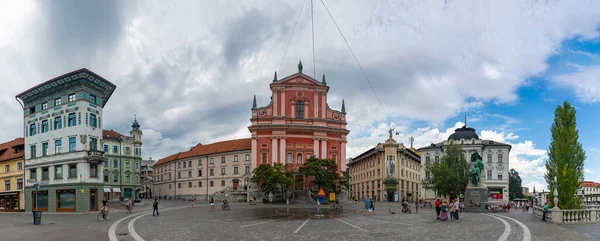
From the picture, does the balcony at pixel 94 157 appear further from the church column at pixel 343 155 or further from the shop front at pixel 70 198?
the church column at pixel 343 155

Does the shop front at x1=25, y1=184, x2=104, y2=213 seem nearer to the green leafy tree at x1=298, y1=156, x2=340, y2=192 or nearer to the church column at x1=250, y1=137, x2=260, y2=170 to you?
the green leafy tree at x1=298, y1=156, x2=340, y2=192

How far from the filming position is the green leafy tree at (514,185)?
343 feet

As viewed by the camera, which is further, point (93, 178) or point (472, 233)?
point (93, 178)

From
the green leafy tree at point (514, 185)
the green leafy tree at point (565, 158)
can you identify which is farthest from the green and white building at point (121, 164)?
the green leafy tree at point (514, 185)

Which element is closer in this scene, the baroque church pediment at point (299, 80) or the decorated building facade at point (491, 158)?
the baroque church pediment at point (299, 80)

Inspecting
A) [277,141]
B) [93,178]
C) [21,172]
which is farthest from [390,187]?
[21,172]

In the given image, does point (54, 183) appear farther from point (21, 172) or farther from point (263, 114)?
point (263, 114)

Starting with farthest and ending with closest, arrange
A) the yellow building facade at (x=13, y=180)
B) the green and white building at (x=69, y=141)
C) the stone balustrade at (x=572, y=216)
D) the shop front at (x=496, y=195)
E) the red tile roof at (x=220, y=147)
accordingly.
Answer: the red tile roof at (x=220, y=147) → the shop front at (x=496, y=195) → the yellow building facade at (x=13, y=180) → the green and white building at (x=69, y=141) → the stone balustrade at (x=572, y=216)

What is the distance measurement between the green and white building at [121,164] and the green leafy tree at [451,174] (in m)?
54.2

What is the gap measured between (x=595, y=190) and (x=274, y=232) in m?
211

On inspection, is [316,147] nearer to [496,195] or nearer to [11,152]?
[496,195]

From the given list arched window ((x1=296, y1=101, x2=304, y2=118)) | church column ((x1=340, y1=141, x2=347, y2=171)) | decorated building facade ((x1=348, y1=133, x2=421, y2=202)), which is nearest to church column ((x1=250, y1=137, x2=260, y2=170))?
arched window ((x1=296, y1=101, x2=304, y2=118))

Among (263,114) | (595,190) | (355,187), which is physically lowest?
(595,190)

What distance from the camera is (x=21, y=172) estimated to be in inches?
1893
